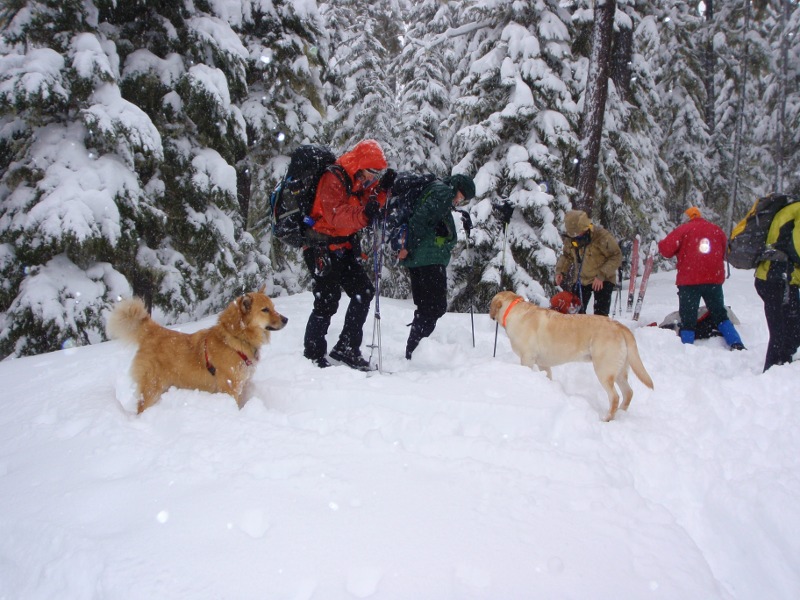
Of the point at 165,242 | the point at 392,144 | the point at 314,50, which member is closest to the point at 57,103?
the point at 165,242

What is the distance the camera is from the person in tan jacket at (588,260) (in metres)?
7.03

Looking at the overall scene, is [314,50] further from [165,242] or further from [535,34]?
[165,242]

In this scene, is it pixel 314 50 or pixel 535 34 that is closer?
pixel 535 34

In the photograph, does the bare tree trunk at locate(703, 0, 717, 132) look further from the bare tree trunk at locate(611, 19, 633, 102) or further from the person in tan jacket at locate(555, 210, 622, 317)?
the person in tan jacket at locate(555, 210, 622, 317)

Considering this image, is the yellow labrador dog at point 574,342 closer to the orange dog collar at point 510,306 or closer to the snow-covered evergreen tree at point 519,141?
the orange dog collar at point 510,306

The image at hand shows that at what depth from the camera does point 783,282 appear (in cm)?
450

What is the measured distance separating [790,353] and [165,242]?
1021 centimetres

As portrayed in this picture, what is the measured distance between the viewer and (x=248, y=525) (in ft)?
7.26

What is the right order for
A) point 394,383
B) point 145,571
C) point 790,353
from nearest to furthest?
point 145,571 < point 394,383 < point 790,353

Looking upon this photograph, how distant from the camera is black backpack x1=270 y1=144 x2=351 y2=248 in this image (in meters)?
4.48

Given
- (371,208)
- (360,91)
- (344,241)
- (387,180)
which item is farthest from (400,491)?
(360,91)

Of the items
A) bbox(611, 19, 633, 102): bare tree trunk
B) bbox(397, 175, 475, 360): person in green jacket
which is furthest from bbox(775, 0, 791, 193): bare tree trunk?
bbox(397, 175, 475, 360): person in green jacket

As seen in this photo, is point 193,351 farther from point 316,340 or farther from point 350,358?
point 350,358

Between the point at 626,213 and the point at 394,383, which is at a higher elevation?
the point at 626,213
